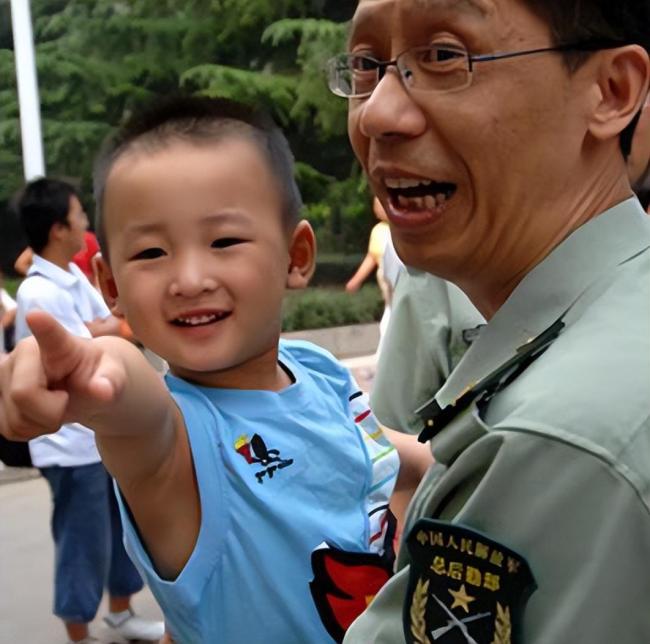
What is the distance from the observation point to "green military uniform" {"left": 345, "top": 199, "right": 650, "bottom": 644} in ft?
2.85

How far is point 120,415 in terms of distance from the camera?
4.05ft

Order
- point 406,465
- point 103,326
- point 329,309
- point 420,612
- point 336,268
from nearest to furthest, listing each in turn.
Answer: point 420,612
point 406,465
point 103,326
point 329,309
point 336,268

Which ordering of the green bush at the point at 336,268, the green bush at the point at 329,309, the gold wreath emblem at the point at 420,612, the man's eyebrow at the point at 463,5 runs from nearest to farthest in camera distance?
1. the gold wreath emblem at the point at 420,612
2. the man's eyebrow at the point at 463,5
3. the green bush at the point at 329,309
4. the green bush at the point at 336,268

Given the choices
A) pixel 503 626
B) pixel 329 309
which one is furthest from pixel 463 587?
pixel 329 309

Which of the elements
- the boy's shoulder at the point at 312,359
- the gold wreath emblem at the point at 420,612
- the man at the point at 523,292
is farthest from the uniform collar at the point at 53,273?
the gold wreath emblem at the point at 420,612

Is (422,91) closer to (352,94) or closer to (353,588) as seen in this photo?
(352,94)

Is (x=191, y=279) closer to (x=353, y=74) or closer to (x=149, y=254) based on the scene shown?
(x=149, y=254)

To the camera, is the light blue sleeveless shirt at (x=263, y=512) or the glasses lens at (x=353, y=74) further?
the light blue sleeveless shirt at (x=263, y=512)

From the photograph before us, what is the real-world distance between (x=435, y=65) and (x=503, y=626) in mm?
615

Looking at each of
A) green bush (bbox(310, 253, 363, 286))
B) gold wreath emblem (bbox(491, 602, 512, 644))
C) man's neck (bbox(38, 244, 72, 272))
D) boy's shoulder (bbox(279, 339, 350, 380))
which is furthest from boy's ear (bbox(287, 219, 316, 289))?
green bush (bbox(310, 253, 363, 286))

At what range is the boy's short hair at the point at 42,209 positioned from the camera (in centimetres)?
400

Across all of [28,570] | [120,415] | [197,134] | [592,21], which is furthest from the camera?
[28,570]

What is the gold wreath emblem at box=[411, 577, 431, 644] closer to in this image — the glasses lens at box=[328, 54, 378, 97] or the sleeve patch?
the sleeve patch

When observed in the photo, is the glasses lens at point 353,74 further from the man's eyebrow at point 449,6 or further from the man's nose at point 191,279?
the man's nose at point 191,279
